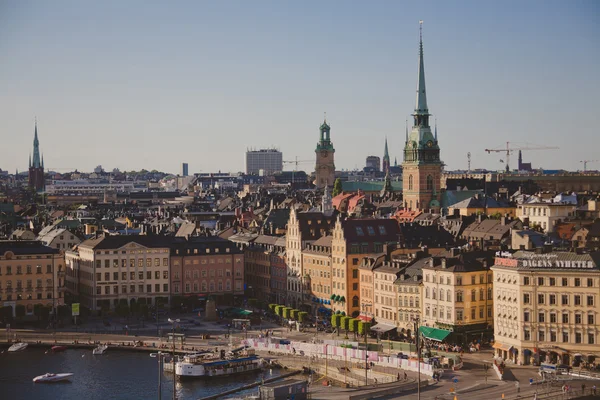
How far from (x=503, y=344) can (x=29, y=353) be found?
49.1m

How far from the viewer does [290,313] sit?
5433 inches

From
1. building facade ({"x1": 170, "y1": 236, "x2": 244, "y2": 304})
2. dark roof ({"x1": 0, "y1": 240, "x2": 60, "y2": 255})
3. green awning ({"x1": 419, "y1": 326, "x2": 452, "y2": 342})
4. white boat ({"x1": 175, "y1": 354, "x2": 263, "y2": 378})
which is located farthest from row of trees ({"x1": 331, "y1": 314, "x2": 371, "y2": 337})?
dark roof ({"x1": 0, "y1": 240, "x2": 60, "y2": 255})

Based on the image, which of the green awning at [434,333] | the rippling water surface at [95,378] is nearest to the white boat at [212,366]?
the rippling water surface at [95,378]

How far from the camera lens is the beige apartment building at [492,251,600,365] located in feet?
334

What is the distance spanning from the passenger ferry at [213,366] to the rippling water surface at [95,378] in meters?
0.95

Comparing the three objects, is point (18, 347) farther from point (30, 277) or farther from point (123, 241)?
point (123, 241)

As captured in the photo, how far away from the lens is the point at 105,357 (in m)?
121

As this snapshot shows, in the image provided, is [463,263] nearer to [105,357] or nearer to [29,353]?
[105,357]

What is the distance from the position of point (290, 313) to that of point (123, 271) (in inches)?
966

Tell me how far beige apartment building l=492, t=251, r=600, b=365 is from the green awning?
842 cm

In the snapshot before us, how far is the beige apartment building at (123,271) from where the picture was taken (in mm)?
149125

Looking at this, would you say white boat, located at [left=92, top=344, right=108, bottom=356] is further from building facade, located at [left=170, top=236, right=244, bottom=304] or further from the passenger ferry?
building facade, located at [left=170, top=236, right=244, bottom=304]

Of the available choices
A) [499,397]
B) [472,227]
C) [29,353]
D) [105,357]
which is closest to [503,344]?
[499,397]

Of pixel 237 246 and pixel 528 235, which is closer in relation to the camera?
pixel 528 235
